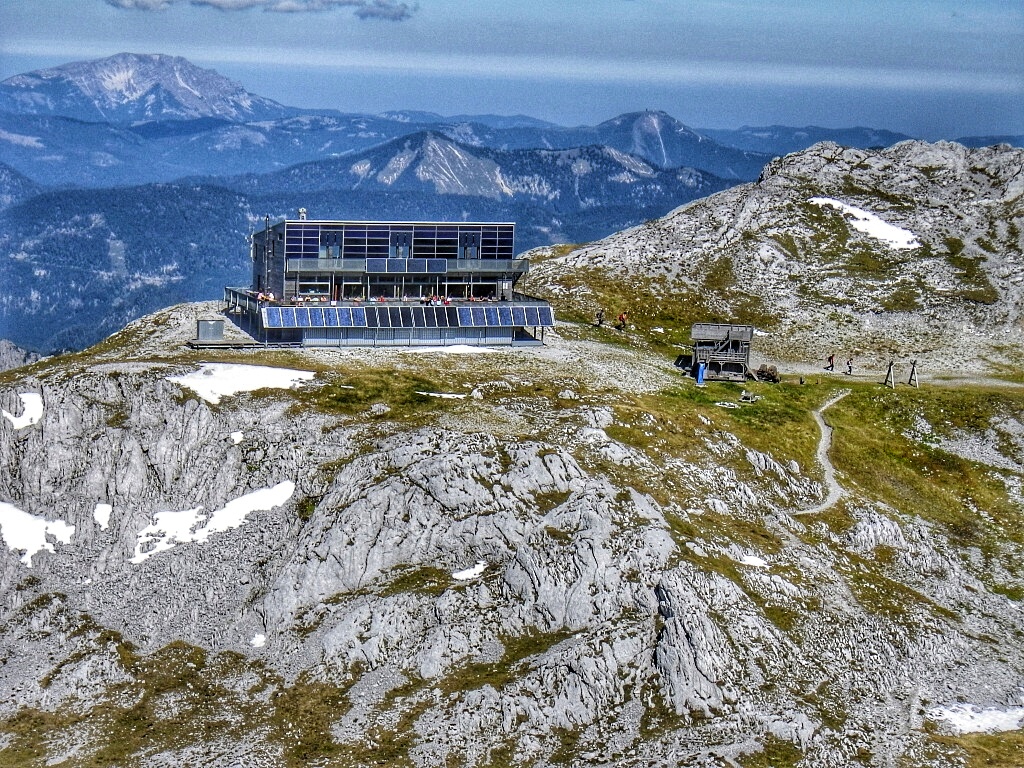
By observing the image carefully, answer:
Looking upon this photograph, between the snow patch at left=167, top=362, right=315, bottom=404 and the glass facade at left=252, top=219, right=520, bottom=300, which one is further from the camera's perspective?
the glass facade at left=252, top=219, right=520, bottom=300

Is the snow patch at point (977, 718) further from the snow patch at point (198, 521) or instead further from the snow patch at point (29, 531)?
the snow patch at point (29, 531)

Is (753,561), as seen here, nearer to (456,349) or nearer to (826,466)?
(826,466)

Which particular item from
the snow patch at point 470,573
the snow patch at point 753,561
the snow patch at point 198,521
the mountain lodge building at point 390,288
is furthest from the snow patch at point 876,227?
the snow patch at point 198,521

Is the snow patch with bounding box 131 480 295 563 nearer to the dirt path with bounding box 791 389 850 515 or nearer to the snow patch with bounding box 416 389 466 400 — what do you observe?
the snow patch with bounding box 416 389 466 400

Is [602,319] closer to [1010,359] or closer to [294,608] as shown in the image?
[1010,359]

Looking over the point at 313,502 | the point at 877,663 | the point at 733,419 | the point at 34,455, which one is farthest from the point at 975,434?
the point at 34,455

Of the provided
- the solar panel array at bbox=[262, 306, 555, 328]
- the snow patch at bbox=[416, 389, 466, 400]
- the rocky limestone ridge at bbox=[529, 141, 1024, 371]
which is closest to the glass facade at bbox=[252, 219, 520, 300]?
the solar panel array at bbox=[262, 306, 555, 328]
